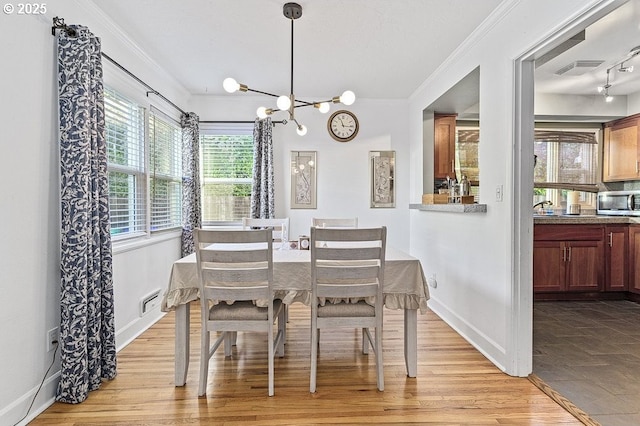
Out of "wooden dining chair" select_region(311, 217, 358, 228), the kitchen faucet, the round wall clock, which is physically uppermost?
the round wall clock

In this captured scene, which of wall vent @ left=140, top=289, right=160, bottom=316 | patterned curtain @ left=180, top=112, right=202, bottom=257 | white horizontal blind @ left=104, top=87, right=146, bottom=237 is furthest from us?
patterned curtain @ left=180, top=112, right=202, bottom=257

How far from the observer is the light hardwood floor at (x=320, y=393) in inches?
72.9

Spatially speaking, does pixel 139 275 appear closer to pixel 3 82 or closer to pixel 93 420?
pixel 93 420

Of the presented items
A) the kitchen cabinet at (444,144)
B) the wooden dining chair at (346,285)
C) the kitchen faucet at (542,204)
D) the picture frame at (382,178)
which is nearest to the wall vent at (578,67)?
the kitchen cabinet at (444,144)

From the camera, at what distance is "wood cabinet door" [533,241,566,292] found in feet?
12.7

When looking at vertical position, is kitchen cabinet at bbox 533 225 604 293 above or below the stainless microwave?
below

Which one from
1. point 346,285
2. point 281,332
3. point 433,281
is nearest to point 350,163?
point 433,281

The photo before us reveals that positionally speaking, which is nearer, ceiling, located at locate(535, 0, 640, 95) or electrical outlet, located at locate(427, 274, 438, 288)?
ceiling, located at locate(535, 0, 640, 95)

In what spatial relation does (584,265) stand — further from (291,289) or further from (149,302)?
(149,302)

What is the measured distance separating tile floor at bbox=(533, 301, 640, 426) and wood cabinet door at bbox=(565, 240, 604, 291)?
24cm

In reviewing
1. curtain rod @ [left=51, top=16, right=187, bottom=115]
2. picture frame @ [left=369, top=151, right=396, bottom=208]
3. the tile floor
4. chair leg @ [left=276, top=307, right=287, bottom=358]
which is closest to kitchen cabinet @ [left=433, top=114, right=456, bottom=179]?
picture frame @ [left=369, top=151, right=396, bottom=208]

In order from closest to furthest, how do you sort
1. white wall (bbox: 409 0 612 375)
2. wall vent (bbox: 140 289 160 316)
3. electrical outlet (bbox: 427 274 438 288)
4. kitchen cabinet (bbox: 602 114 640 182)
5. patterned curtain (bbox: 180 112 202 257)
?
white wall (bbox: 409 0 612 375) < wall vent (bbox: 140 289 160 316) < electrical outlet (bbox: 427 274 438 288) < patterned curtain (bbox: 180 112 202 257) < kitchen cabinet (bbox: 602 114 640 182)

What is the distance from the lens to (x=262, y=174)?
4191mm

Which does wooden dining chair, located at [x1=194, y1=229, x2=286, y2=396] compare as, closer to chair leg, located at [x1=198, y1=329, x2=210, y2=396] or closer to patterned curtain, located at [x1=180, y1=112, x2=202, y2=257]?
chair leg, located at [x1=198, y1=329, x2=210, y2=396]
